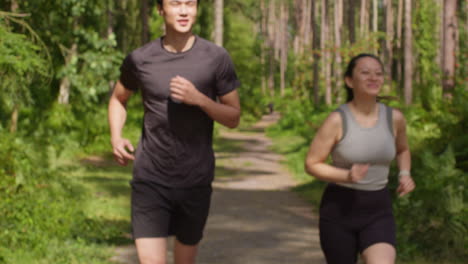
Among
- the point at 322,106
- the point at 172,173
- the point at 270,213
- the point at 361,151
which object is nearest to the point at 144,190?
the point at 172,173

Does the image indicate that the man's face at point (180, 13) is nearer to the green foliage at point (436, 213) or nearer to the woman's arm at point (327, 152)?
the woman's arm at point (327, 152)

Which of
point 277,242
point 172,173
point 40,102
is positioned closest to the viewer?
point 172,173

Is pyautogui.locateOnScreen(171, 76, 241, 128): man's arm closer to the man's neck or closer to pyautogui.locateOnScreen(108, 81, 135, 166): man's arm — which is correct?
the man's neck

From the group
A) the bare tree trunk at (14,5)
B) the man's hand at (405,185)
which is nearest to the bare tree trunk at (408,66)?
the bare tree trunk at (14,5)

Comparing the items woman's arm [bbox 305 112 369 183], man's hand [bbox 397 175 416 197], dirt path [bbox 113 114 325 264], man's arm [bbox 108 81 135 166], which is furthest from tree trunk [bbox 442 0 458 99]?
man's arm [bbox 108 81 135 166]

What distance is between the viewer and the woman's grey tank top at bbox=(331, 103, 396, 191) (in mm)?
4281

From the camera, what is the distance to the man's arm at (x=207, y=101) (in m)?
3.92

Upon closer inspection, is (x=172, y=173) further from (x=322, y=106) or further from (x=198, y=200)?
(x=322, y=106)

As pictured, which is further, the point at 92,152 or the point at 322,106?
the point at 322,106

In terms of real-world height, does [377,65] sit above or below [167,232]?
above

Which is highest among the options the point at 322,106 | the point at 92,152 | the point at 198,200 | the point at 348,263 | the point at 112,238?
the point at 198,200

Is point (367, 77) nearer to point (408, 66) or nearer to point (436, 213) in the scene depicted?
point (436, 213)

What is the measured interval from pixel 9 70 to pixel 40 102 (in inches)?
403

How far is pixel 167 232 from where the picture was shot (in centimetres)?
442
